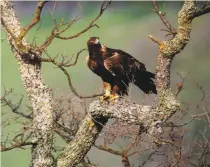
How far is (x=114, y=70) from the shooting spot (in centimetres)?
285

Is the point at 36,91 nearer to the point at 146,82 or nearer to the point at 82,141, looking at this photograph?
the point at 82,141

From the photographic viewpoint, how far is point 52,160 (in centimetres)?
304

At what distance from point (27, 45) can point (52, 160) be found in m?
0.78

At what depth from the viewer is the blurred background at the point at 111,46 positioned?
335 centimetres

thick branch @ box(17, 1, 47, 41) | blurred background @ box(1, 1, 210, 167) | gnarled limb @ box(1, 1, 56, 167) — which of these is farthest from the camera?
blurred background @ box(1, 1, 210, 167)

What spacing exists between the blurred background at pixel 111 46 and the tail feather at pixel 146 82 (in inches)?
13.9

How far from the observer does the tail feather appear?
2.95m

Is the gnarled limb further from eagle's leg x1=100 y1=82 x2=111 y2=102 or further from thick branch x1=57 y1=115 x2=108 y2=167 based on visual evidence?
eagle's leg x1=100 y1=82 x2=111 y2=102

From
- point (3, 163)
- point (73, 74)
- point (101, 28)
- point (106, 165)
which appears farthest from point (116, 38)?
point (3, 163)

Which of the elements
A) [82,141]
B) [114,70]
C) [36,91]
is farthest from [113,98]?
[36,91]

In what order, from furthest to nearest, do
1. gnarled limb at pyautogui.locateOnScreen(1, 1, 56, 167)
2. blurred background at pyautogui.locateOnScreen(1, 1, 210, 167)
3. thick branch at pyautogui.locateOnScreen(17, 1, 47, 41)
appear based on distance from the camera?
1. blurred background at pyautogui.locateOnScreen(1, 1, 210, 167)
2. gnarled limb at pyautogui.locateOnScreen(1, 1, 56, 167)
3. thick branch at pyautogui.locateOnScreen(17, 1, 47, 41)

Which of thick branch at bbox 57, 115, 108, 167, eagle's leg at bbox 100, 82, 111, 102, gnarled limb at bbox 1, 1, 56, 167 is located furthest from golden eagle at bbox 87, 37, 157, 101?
gnarled limb at bbox 1, 1, 56, 167

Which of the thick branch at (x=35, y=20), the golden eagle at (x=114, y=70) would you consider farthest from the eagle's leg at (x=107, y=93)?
the thick branch at (x=35, y=20)

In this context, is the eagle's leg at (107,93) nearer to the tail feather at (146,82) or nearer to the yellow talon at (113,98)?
the yellow talon at (113,98)
